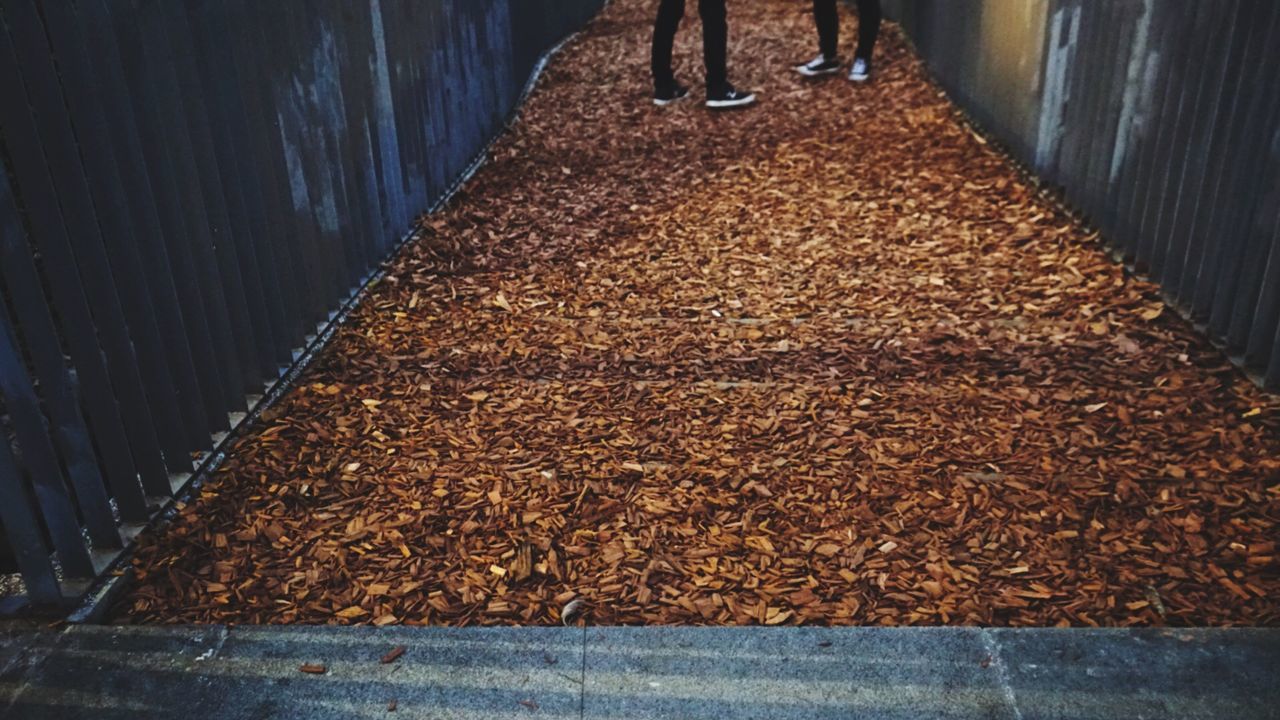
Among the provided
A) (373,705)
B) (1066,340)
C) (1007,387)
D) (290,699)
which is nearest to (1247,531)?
(1007,387)

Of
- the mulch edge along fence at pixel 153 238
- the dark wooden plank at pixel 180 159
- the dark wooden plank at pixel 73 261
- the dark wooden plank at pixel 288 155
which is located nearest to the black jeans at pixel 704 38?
the mulch edge along fence at pixel 153 238

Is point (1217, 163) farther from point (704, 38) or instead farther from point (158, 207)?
point (704, 38)

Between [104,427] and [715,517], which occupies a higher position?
[104,427]

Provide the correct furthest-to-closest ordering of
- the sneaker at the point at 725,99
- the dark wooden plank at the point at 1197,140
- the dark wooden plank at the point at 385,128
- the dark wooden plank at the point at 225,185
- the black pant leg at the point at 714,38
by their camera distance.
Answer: the sneaker at the point at 725,99, the black pant leg at the point at 714,38, the dark wooden plank at the point at 385,128, the dark wooden plank at the point at 1197,140, the dark wooden plank at the point at 225,185

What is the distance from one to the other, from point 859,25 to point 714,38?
5.23ft

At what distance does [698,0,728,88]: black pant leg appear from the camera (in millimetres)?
8086

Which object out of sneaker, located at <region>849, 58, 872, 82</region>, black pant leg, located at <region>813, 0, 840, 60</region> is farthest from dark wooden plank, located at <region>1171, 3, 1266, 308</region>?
black pant leg, located at <region>813, 0, 840, 60</region>

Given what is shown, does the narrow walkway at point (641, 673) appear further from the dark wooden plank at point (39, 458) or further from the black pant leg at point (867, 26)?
the black pant leg at point (867, 26)

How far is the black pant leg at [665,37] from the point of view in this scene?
8.21m

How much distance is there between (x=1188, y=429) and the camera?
11.8 ft

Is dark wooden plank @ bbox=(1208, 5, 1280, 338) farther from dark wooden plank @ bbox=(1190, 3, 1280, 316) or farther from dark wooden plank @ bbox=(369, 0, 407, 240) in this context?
dark wooden plank @ bbox=(369, 0, 407, 240)

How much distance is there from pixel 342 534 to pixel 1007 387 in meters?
2.61

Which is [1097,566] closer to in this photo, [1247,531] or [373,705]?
[1247,531]

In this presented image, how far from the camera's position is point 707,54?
8.28 meters
